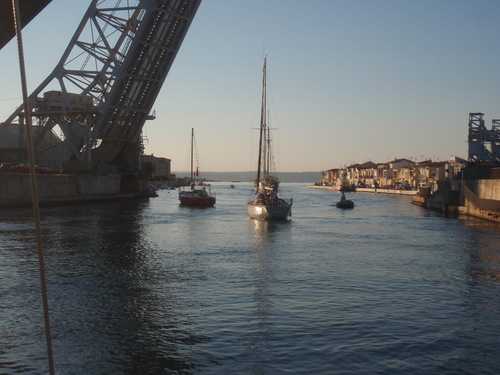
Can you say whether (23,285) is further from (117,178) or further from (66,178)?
(117,178)

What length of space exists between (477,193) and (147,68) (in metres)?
30.6

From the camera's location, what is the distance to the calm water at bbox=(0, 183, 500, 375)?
1010 cm

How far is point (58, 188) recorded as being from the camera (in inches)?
2109

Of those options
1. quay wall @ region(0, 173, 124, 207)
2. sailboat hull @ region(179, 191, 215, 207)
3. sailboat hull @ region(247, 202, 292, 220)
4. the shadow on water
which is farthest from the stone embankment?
quay wall @ region(0, 173, 124, 207)

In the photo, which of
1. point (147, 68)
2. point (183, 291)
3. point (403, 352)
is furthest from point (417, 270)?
point (147, 68)

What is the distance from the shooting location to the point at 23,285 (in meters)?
16.6

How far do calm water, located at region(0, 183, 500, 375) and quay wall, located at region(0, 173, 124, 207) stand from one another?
64.8ft

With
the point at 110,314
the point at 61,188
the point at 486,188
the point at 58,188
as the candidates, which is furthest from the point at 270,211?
the point at 110,314

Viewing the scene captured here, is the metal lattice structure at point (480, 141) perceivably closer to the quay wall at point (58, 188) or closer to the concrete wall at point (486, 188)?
the concrete wall at point (486, 188)

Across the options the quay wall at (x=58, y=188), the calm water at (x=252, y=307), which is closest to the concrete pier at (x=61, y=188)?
the quay wall at (x=58, y=188)

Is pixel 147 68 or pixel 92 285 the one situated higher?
pixel 147 68

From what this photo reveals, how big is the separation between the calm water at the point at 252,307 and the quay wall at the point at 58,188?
19.8 metres

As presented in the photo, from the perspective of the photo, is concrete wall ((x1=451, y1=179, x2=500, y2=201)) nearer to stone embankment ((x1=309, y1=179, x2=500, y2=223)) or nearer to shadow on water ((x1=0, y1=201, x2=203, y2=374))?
stone embankment ((x1=309, y1=179, x2=500, y2=223))

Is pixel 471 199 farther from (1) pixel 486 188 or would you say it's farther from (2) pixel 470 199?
(1) pixel 486 188
